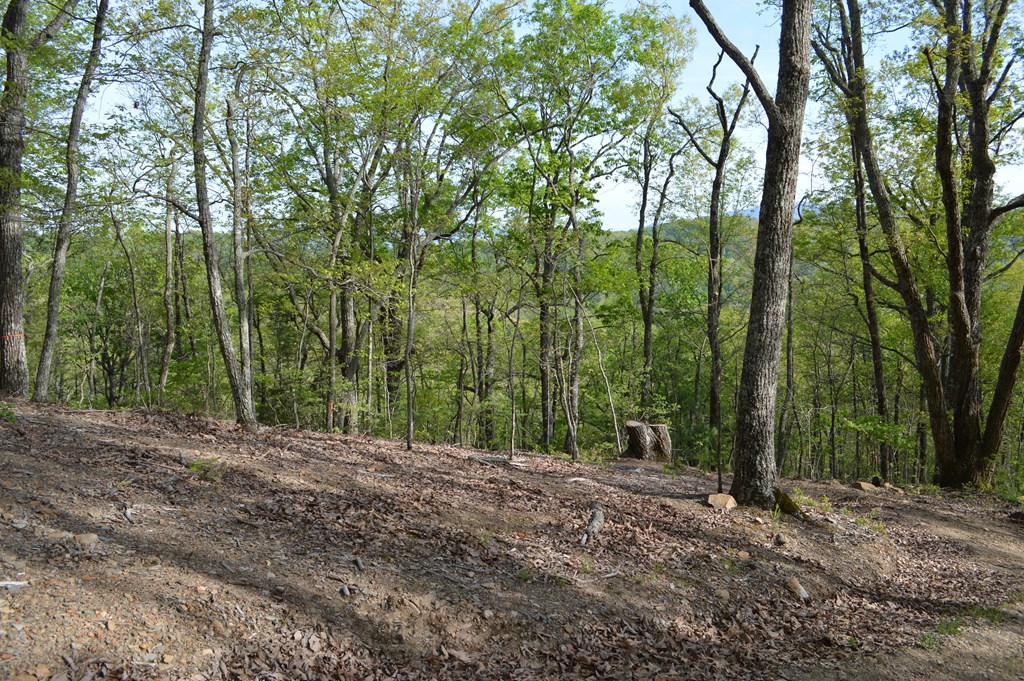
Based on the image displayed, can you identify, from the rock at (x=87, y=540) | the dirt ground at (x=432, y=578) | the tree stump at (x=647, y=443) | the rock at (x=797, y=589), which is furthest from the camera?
the tree stump at (x=647, y=443)

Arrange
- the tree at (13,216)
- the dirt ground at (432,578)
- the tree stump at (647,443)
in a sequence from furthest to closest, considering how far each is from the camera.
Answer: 1. the tree stump at (647,443)
2. the tree at (13,216)
3. the dirt ground at (432,578)

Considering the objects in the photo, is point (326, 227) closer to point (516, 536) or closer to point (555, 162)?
point (555, 162)

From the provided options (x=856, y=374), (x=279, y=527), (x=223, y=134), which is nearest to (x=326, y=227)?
(x=223, y=134)

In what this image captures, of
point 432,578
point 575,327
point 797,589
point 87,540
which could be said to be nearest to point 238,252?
point 87,540

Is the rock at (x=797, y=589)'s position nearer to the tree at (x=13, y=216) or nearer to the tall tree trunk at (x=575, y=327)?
the tall tree trunk at (x=575, y=327)

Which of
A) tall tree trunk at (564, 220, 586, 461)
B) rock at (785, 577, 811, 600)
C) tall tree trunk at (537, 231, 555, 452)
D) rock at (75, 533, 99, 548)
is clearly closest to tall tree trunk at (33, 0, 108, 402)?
rock at (75, 533, 99, 548)

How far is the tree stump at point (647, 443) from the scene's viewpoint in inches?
579

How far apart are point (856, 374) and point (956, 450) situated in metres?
16.5

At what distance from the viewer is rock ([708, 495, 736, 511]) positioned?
748 cm

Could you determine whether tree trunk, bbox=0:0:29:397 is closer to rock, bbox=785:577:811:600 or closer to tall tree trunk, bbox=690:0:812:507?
tall tree trunk, bbox=690:0:812:507

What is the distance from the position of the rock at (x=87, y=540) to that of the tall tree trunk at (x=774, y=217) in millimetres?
6522

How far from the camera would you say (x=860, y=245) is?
45.2ft

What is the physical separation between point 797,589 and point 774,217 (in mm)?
4145

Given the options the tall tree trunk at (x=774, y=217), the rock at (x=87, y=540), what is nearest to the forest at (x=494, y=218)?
the tall tree trunk at (x=774, y=217)
